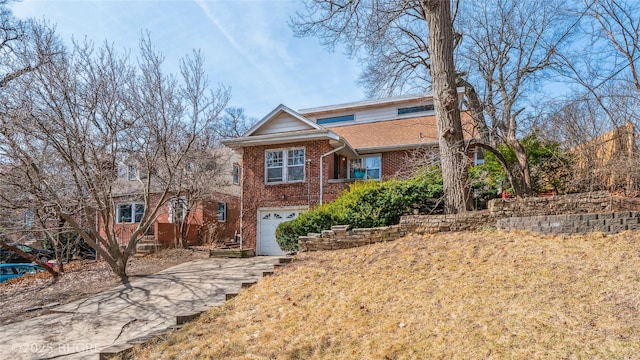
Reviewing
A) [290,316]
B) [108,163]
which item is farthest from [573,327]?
[108,163]

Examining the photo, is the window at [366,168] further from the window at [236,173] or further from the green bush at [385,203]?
the window at [236,173]

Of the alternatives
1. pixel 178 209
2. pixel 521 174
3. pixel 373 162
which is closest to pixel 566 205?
pixel 521 174

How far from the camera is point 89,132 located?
10.2 metres

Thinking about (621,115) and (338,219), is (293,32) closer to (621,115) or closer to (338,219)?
(338,219)

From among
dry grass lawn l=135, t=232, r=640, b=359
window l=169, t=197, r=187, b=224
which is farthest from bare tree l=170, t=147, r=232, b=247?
dry grass lawn l=135, t=232, r=640, b=359

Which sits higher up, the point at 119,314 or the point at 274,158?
the point at 274,158

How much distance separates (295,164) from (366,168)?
3.39 m

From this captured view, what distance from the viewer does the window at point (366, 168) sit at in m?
16.1

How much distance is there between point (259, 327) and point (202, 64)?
9515 mm

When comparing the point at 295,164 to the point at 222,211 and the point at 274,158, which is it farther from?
the point at 222,211

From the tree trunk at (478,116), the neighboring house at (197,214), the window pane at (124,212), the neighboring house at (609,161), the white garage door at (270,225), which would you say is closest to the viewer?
the neighboring house at (609,161)

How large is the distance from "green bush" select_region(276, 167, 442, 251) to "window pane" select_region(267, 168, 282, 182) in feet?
13.0

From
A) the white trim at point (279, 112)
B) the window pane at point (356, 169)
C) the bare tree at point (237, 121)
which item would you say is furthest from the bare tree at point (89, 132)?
the bare tree at point (237, 121)

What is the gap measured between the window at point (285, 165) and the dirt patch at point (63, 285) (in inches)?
165
